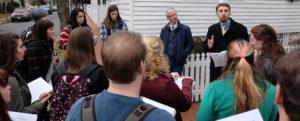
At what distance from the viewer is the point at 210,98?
179 centimetres

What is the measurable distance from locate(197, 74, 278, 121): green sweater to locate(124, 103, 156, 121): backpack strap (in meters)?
0.84

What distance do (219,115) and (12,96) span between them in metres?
1.72

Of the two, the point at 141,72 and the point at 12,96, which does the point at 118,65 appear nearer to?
the point at 141,72

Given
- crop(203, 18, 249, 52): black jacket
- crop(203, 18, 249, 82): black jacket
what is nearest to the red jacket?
crop(203, 18, 249, 82): black jacket

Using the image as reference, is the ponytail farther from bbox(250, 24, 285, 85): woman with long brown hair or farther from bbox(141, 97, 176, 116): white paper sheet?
bbox(250, 24, 285, 85): woman with long brown hair

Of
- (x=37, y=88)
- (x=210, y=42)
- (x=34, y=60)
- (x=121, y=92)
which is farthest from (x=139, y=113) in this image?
→ (x=210, y=42)

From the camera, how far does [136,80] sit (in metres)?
1.19

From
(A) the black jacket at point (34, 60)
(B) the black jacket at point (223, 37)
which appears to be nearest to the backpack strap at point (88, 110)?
(A) the black jacket at point (34, 60)

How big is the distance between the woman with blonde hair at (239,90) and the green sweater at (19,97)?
5.13 ft

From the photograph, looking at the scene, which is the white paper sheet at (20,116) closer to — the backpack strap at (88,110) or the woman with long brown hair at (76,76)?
the woman with long brown hair at (76,76)

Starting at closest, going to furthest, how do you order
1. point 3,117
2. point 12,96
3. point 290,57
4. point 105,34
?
point 290,57
point 3,117
point 12,96
point 105,34

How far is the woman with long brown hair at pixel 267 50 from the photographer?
Answer: 234cm

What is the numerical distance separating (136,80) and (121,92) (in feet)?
0.33

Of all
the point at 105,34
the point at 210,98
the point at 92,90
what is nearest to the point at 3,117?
the point at 92,90
